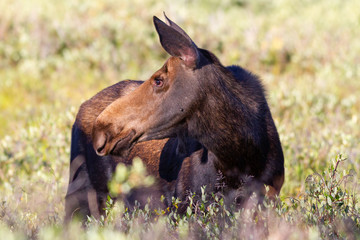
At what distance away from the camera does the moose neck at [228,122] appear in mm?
4258

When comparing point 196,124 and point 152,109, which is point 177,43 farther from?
point 196,124

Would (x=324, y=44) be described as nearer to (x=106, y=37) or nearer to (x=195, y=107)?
(x=106, y=37)

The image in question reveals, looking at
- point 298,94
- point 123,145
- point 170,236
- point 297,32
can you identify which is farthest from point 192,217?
point 297,32

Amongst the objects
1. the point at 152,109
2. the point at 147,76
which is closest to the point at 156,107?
the point at 152,109

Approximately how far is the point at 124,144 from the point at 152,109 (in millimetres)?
332

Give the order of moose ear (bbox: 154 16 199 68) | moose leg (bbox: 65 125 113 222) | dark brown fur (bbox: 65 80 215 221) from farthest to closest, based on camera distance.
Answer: moose leg (bbox: 65 125 113 222) → dark brown fur (bbox: 65 80 215 221) → moose ear (bbox: 154 16 199 68)

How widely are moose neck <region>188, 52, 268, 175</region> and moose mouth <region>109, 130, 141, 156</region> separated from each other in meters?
0.43

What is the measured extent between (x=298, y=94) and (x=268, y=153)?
16.2ft

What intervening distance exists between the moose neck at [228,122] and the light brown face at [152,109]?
4.8 inches

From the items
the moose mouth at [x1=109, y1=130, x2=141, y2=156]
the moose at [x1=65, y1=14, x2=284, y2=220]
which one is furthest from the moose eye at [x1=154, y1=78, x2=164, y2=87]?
the moose mouth at [x1=109, y1=130, x2=141, y2=156]

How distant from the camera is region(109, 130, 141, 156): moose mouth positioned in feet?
13.8

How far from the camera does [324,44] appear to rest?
12.9 m

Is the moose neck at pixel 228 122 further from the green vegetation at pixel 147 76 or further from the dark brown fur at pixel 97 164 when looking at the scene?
the dark brown fur at pixel 97 164

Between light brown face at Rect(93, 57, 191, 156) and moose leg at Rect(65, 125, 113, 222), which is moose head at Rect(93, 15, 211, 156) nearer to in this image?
light brown face at Rect(93, 57, 191, 156)
